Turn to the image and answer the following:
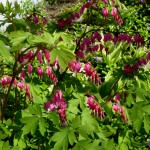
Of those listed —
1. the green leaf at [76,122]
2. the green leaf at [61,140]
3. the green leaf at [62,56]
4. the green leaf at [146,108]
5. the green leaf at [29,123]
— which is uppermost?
the green leaf at [62,56]

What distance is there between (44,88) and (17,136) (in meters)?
2.14

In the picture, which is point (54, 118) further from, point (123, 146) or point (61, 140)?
point (123, 146)

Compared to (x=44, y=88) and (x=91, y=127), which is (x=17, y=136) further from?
(x=44, y=88)

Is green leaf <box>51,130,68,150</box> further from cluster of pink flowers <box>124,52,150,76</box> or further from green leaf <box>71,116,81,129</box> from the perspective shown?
cluster of pink flowers <box>124,52,150,76</box>

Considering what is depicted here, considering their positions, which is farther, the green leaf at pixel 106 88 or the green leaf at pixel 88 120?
the green leaf at pixel 106 88

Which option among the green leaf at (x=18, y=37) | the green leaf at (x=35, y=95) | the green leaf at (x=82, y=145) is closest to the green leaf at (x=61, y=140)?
the green leaf at (x=82, y=145)

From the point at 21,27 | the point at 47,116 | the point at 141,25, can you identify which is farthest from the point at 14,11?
the point at 141,25

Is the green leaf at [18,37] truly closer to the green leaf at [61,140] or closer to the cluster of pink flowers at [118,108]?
the green leaf at [61,140]

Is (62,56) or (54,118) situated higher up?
(62,56)

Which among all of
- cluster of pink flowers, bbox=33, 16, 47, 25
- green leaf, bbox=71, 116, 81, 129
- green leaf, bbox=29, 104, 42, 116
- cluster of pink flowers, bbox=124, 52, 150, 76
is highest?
cluster of pink flowers, bbox=33, 16, 47, 25

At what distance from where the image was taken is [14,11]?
119 inches

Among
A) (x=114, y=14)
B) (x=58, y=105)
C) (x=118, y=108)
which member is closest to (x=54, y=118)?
(x=58, y=105)

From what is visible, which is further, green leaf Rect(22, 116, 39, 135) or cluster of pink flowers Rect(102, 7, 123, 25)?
cluster of pink flowers Rect(102, 7, 123, 25)

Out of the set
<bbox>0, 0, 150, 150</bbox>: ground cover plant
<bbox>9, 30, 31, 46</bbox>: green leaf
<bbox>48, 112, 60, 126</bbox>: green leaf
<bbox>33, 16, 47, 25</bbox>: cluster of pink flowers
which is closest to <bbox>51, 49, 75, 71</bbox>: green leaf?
<bbox>0, 0, 150, 150</bbox>: ground cover plant
